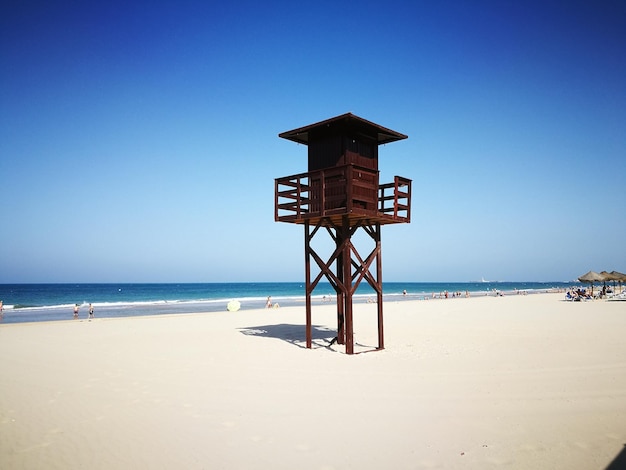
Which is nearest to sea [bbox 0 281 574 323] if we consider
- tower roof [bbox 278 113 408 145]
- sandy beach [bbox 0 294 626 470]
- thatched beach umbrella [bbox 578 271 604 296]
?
thatched beach umbrella [bbox 578 271 604 296]

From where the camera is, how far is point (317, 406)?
314 inches

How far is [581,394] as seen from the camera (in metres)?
8.46

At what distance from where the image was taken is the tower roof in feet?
41.4

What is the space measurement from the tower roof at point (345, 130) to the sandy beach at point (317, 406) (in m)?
6.87

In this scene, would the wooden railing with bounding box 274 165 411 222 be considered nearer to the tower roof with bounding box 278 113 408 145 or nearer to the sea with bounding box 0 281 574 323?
the tower roof with bounding box 278 113 408 145

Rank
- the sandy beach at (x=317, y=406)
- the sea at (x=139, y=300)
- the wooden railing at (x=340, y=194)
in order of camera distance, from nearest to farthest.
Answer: the sandy beach at (x=317, y=406) → the wooden railing at (x=340, y=194) → the sea at (x=139, y=300)

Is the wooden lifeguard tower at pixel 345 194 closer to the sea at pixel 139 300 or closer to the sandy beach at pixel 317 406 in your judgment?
the sandy beach at pixel 317 406

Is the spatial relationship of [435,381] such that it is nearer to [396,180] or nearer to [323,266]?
[323,266]

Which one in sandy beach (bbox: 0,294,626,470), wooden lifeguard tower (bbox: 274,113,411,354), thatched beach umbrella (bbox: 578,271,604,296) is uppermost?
wooden lifeguard tower (bbox: 274,113,411,354)

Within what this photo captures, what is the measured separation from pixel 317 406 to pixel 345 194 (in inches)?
245

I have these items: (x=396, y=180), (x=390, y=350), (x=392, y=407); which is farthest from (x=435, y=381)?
(x=396, y=180)

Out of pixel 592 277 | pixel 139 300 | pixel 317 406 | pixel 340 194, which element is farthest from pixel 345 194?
pixel 139 300

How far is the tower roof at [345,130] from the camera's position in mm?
12633

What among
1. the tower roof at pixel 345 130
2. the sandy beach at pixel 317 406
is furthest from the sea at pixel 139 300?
the tower roof at pixel 345 130
